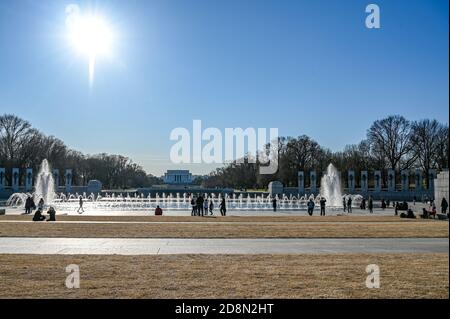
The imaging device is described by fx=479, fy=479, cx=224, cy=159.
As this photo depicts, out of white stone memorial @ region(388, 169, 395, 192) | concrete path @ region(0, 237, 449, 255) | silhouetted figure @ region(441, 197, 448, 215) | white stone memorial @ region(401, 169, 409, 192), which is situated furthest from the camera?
white stone memorial @ region(401, 169, 409, 192)

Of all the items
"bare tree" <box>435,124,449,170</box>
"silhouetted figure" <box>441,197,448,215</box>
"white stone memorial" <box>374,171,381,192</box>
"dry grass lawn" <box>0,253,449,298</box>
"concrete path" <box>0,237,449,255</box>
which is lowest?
"concrete path" <box>0,237,449,255</box>

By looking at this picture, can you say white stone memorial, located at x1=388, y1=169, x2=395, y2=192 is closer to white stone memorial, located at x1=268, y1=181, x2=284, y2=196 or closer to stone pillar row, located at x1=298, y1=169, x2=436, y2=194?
stone pillar row, located at x1=298, y1=169, x2=436, y2=194

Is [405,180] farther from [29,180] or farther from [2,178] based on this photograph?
[2,178]

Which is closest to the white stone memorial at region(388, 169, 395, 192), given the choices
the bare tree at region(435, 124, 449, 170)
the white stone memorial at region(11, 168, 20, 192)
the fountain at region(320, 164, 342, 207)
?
the bare tree at region(435, 124, 449, 170)

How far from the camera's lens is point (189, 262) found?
12.2 m

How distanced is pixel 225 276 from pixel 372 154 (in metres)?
87.2

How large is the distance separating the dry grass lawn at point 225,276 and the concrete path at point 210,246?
1.35 m

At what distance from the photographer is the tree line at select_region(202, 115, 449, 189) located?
8744cm

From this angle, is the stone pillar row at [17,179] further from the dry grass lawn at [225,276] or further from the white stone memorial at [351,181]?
the dry grass lawn at [225,276]

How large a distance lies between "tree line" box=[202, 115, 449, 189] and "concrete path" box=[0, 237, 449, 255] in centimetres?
6897

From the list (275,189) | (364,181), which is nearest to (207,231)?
(275,189)

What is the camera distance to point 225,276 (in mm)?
10242

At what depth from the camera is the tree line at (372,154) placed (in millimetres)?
87438
